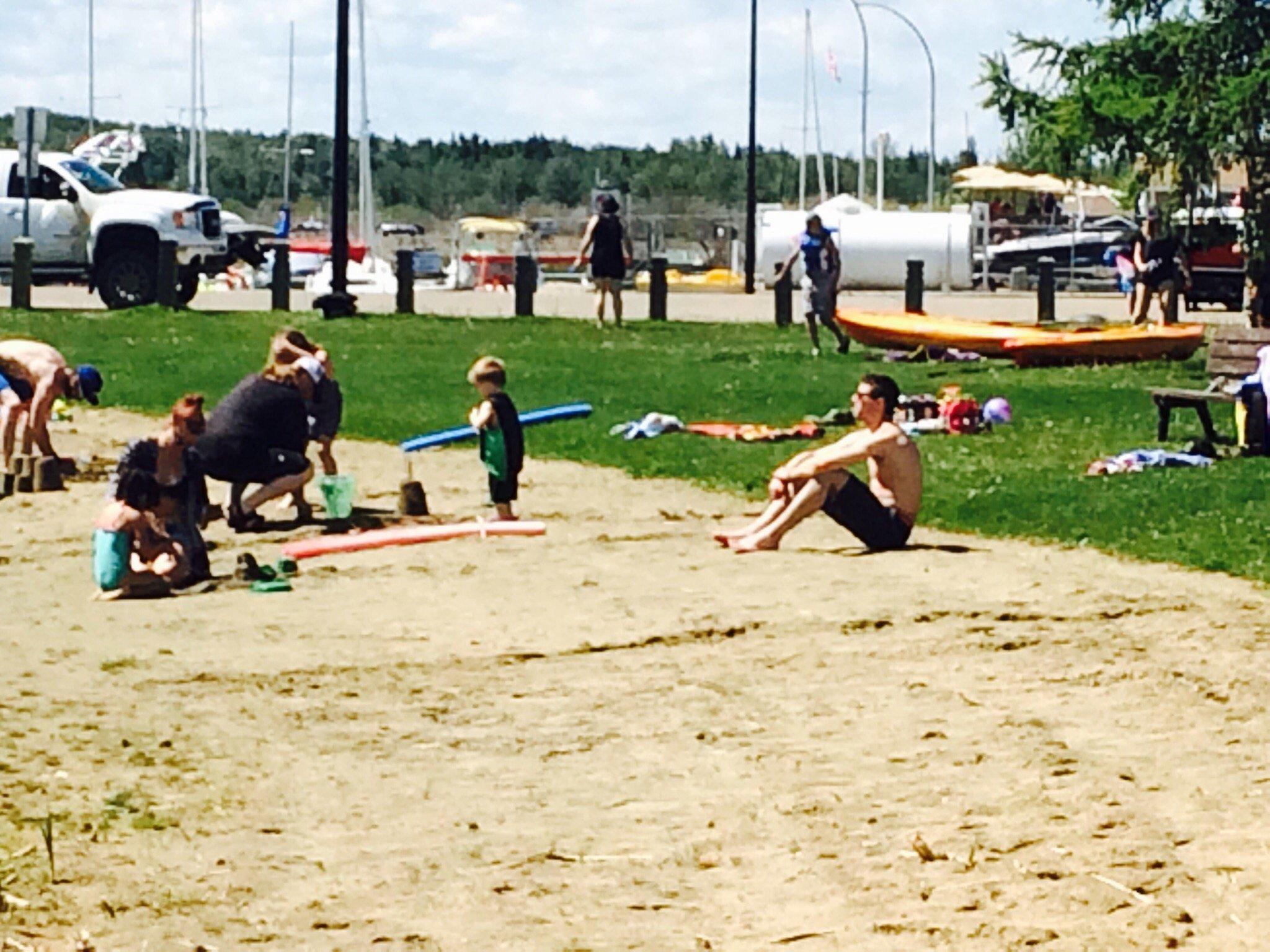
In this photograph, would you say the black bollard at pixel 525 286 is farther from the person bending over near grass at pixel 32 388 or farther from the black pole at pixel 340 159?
the person bending over near grass at pixel 32 388

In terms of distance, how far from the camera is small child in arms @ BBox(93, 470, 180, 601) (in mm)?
13805

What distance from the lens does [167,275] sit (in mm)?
36250

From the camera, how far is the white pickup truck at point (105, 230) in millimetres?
37844

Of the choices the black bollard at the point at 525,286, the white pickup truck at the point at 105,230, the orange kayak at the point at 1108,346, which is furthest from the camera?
the white pickup truck at the point at 105,230

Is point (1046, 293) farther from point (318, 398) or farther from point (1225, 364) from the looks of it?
point (318, 398)

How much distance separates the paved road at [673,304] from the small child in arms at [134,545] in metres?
21.8

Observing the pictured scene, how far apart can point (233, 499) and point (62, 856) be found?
841 cm

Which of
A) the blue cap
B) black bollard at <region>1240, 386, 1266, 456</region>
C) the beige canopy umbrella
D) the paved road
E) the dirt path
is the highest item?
the beige canopy umbrella

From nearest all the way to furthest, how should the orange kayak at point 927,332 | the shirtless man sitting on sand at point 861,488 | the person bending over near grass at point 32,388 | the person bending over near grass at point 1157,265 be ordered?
the shirtless man sitting on sand at point 861,488
the person bending over near grass at point 32,388
the orange kayak at point 927,332
the person bending over near grass at point 1157,265

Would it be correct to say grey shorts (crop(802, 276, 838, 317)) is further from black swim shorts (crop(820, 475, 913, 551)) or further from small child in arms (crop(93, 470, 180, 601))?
small child in arms (crop(93, 470, 180, 601))

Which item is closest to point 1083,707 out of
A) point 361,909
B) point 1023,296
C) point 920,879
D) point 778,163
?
point 920,879

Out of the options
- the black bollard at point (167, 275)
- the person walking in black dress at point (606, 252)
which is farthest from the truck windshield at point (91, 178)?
the person walking in black dress at point (606, 252)

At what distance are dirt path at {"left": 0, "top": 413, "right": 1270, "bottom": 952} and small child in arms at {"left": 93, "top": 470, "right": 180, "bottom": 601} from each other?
0.71 feet

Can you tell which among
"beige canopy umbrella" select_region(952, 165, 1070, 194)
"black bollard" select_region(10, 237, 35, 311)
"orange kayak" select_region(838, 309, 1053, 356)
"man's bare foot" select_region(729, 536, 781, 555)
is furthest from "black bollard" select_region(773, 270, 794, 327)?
"beige canopy umbrella" select_region(952, 165, 1070, 194)
